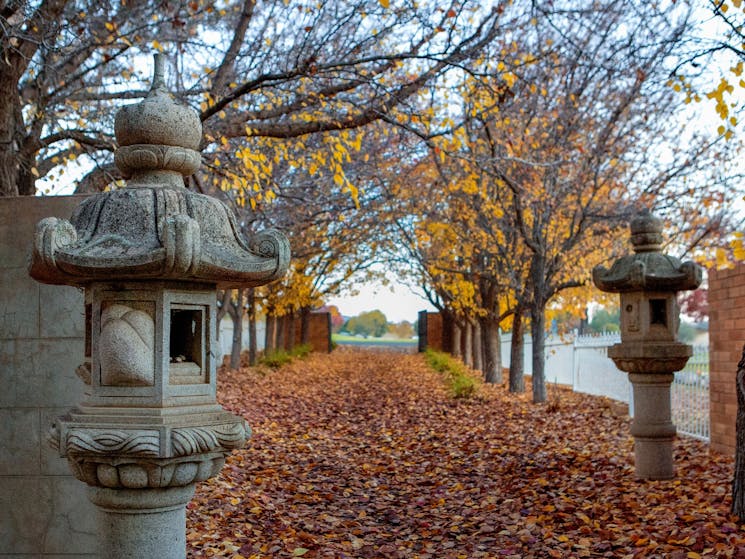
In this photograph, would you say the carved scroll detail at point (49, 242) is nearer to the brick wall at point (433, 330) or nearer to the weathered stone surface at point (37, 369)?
the weathered stone surface at point (37, 369)

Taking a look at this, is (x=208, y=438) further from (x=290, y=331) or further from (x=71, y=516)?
(x=290, y=331)

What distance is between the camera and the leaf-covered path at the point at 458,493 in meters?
6.12

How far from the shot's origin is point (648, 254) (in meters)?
7.91

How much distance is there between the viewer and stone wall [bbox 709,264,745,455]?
918 centimetres

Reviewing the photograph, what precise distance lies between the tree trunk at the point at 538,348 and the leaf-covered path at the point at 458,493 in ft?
3.32

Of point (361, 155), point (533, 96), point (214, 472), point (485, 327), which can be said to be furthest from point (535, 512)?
point (485, 327)

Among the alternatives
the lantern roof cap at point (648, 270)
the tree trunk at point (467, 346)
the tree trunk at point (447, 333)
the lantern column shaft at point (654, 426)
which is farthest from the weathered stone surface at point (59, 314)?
the tree trunk at point (447, 333)

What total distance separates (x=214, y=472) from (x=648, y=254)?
5.70 m

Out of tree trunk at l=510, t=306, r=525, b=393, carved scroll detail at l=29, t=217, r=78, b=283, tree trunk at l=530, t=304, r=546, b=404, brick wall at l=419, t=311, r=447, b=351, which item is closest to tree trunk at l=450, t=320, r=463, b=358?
brick wall at l=419, t=311, r=447, b=351

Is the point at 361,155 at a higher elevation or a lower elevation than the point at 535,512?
higher

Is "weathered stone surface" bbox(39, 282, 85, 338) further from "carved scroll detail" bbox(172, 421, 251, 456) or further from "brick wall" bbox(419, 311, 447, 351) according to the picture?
"brick wall" bbox(419, 311, 447, 351)

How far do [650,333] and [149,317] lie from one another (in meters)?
5.77

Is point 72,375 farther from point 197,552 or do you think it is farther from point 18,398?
point 197,552

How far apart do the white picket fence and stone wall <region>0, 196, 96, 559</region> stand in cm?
654
